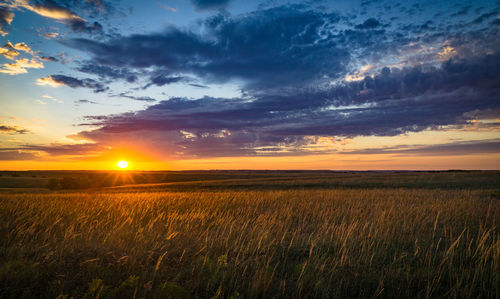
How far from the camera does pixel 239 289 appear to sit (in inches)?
152

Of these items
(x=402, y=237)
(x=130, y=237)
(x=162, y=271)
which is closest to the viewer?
→ (x=162, y=271)

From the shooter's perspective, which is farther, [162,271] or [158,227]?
[158,227]

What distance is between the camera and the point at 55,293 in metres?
3.50

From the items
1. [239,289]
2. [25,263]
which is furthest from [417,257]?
[25,263]

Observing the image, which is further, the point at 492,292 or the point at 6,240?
the point at 6,240

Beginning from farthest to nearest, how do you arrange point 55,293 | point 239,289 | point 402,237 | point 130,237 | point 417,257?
point 402,237 < point 130,237 < point 417,257 < point 239,289 < point 55,293

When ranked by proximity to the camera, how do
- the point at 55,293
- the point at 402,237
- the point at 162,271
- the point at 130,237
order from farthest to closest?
the point at 402,237, the point at 130,237, the point at 162,271, the point at 55,293

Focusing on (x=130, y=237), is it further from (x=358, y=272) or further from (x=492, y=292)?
(x=492, y=292)

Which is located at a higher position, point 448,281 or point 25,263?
point 25,263

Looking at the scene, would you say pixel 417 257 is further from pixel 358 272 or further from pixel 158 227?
pixel 158 227

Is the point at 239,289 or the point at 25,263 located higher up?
the point at 25,263

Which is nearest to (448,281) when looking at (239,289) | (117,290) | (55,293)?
(239,289)

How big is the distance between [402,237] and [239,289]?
16.3ft

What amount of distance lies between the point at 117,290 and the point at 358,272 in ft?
12.2
